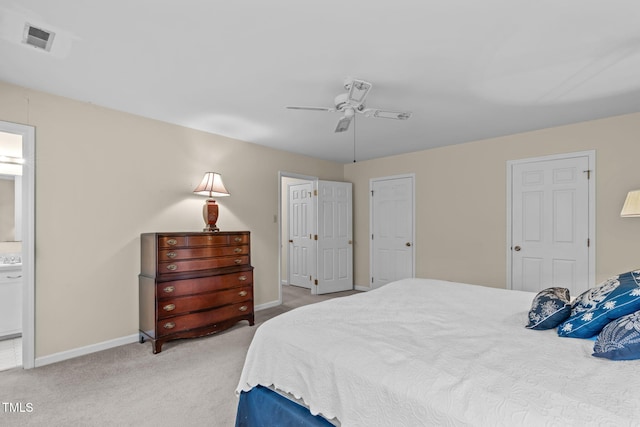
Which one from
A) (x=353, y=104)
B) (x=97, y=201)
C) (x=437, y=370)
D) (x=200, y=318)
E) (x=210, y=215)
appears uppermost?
(x=353, y=104)

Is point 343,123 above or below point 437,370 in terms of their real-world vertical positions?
above

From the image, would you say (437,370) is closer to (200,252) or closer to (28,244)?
(200,252)

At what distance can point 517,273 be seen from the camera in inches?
167

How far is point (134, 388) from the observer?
248 cm

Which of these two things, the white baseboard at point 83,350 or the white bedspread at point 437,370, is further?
the white baseboard at point 83,350

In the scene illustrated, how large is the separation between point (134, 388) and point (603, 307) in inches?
118

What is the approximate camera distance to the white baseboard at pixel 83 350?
290 cm

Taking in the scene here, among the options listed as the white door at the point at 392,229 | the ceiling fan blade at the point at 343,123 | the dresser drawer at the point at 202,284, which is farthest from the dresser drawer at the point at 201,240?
the white door at the point at 392,229

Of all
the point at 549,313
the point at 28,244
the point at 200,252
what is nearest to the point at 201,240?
the point at 200,252

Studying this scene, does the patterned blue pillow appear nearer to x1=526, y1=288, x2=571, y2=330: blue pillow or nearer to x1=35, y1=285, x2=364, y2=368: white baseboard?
x1=526, y1=288, x2=571, y2=330: blue pillow

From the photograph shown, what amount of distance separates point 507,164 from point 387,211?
1936 millimetres

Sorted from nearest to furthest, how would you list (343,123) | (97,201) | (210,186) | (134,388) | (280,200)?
(134,388)
(343,123)
(97,201)
(210,186)
(280,200)

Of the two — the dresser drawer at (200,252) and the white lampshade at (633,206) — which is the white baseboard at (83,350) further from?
the white lampshade at (633,206)

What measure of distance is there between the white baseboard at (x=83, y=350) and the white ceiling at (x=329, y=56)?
2.34 meters
